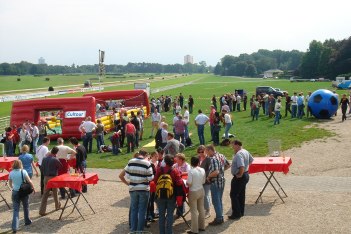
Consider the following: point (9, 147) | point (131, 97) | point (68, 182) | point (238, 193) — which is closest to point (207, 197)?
point (238, 193)

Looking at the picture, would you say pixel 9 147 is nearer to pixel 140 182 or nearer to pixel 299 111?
pixel 140 182

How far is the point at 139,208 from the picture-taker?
877 cm

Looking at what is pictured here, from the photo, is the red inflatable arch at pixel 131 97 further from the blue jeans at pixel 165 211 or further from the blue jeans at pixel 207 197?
the blue jeans at pixel 165 211

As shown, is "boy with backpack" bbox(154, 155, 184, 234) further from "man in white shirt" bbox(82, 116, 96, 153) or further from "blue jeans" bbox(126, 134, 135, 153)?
"man in white shirt" bbox(82, 116, 96, 153)

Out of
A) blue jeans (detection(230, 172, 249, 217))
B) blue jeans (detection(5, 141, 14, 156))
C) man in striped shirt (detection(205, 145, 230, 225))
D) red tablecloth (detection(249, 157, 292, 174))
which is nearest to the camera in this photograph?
man in striped shirt (detection(205, 145, 230, 225))

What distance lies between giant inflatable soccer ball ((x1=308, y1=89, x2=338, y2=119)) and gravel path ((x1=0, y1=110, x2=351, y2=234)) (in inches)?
420

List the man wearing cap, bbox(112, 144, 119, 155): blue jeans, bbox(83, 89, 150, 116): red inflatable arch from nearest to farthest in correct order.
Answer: the man wearing cap
bbox(112, 144, 119, 155): blue jeans
bbox(83, 89, 150, 116): red inflatable arch

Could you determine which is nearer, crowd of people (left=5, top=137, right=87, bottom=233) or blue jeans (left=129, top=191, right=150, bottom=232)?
blue jeans (left=129, top=191, right=150, bottom=232)

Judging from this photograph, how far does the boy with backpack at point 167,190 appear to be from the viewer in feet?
27.1

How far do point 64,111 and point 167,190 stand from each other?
1565 cm

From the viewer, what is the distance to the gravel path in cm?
928

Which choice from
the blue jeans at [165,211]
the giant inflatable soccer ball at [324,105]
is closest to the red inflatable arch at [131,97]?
the giant inflatable soccer ball at [324,105]

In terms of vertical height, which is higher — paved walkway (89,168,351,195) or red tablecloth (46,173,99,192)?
red tablecloth (46,173,99,192)

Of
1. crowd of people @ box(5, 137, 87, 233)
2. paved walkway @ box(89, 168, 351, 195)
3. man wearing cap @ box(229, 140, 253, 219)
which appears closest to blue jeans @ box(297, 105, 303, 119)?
paved walkway @ box(89, 168, 351, 195)
